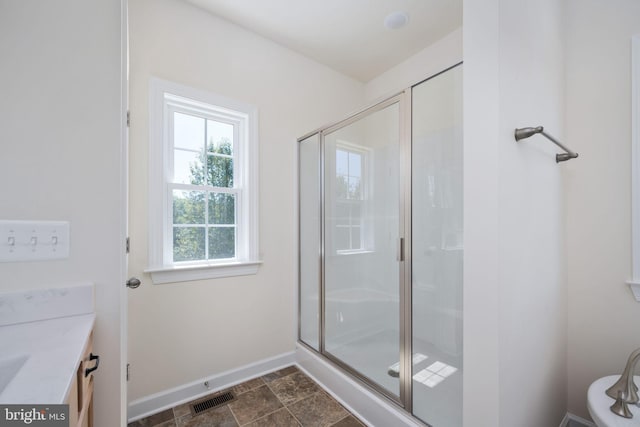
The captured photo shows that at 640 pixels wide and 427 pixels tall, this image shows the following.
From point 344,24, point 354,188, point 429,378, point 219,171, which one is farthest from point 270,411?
point 344,24

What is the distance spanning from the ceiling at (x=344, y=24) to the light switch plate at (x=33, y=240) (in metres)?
1.83

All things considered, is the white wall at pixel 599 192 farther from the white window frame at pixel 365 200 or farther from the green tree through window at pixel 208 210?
the green tree through window at pixel 208 210

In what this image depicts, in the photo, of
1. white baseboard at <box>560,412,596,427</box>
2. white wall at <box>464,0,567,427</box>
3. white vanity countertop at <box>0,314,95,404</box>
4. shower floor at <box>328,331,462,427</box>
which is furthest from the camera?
white baseboard at <box>560,412,596,427</box>

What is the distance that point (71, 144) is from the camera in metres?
0.93

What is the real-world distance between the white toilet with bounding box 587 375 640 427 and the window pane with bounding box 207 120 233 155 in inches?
97.3

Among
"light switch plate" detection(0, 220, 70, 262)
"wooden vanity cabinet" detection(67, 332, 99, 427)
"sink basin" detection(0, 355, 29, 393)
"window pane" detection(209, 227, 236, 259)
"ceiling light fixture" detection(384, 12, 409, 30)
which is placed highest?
"ceiling light fixture" detection(384, 12, 409, 30)

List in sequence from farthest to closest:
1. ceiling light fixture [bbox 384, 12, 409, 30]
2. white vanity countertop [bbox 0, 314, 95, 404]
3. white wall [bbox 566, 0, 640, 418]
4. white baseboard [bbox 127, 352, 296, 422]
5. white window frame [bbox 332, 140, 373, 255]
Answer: ceiling light fixture [bbox 384, 12, 409, 30] → white window frame [bbox 332, 140, 373, 255] → white baseboard [bbox 127, 352, 296, 422] → white wall [bbox 566, 0, 640, 418] → white vanity countertop [bbox 0, 314, 95, 404]

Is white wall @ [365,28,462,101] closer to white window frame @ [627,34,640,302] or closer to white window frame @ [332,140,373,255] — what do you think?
white window frame @ [332,140,373,255]

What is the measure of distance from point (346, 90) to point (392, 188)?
168 cm

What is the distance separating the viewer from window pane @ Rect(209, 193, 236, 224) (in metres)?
2.07

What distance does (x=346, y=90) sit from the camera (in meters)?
2.88

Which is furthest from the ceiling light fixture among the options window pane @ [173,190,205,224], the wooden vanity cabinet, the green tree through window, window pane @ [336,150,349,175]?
the wooden vanity cabinet

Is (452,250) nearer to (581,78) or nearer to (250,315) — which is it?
(581,78)

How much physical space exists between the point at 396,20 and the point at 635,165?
1.76 m
